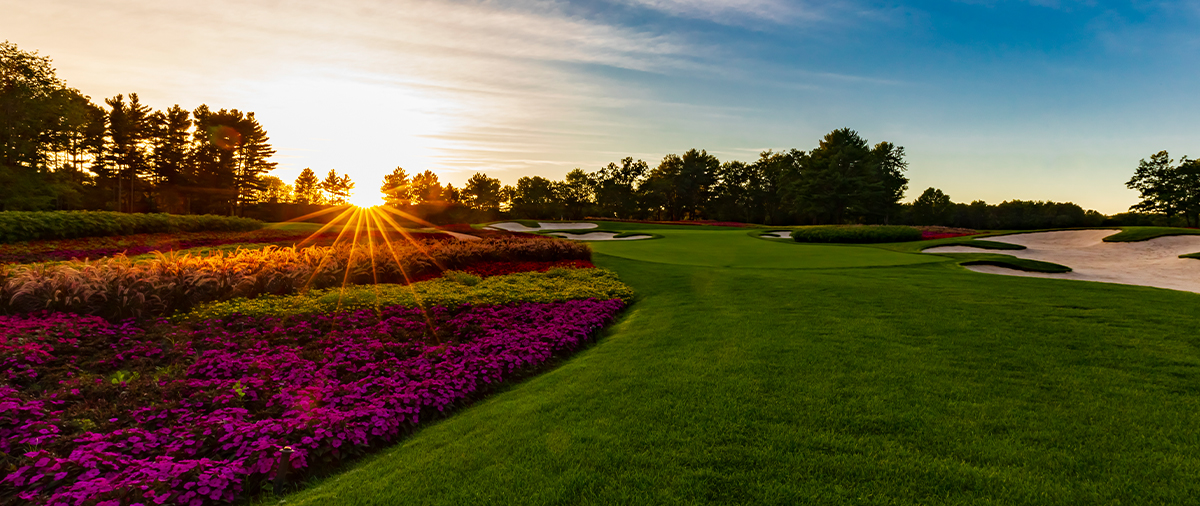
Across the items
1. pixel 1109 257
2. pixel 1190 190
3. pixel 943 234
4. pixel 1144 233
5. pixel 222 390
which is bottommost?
pixel 222 390

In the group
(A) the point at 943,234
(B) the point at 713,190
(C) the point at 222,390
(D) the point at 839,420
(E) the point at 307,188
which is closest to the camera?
(D) the point at 839,420

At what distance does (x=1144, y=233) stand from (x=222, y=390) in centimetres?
2582

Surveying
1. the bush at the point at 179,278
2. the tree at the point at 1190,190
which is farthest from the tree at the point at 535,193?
the tree at the point at 1190,190

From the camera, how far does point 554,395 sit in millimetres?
4117

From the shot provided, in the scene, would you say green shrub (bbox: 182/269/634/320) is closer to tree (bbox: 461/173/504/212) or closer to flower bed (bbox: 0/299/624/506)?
flower bed (bbox: 0/299/624/506)

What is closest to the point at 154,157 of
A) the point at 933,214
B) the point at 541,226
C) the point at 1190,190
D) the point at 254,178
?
the point at 254,178

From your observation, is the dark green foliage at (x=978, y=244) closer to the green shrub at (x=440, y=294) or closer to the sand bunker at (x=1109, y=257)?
the sand bunker at (x=1109, y=257)

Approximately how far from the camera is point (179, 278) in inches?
275

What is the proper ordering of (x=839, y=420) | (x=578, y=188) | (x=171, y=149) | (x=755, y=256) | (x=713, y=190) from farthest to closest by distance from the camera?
(x=578, y=188) < (x=713, y=190) < (x=171, y=149) < (x=755, y=256) < (x=839, y=420)

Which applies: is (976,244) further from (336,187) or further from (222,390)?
(336,187)

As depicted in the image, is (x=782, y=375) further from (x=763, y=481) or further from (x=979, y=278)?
(x=979, y=278)

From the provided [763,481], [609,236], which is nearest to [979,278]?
[763,481]

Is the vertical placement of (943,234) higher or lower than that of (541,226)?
higher

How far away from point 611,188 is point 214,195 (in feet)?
153
